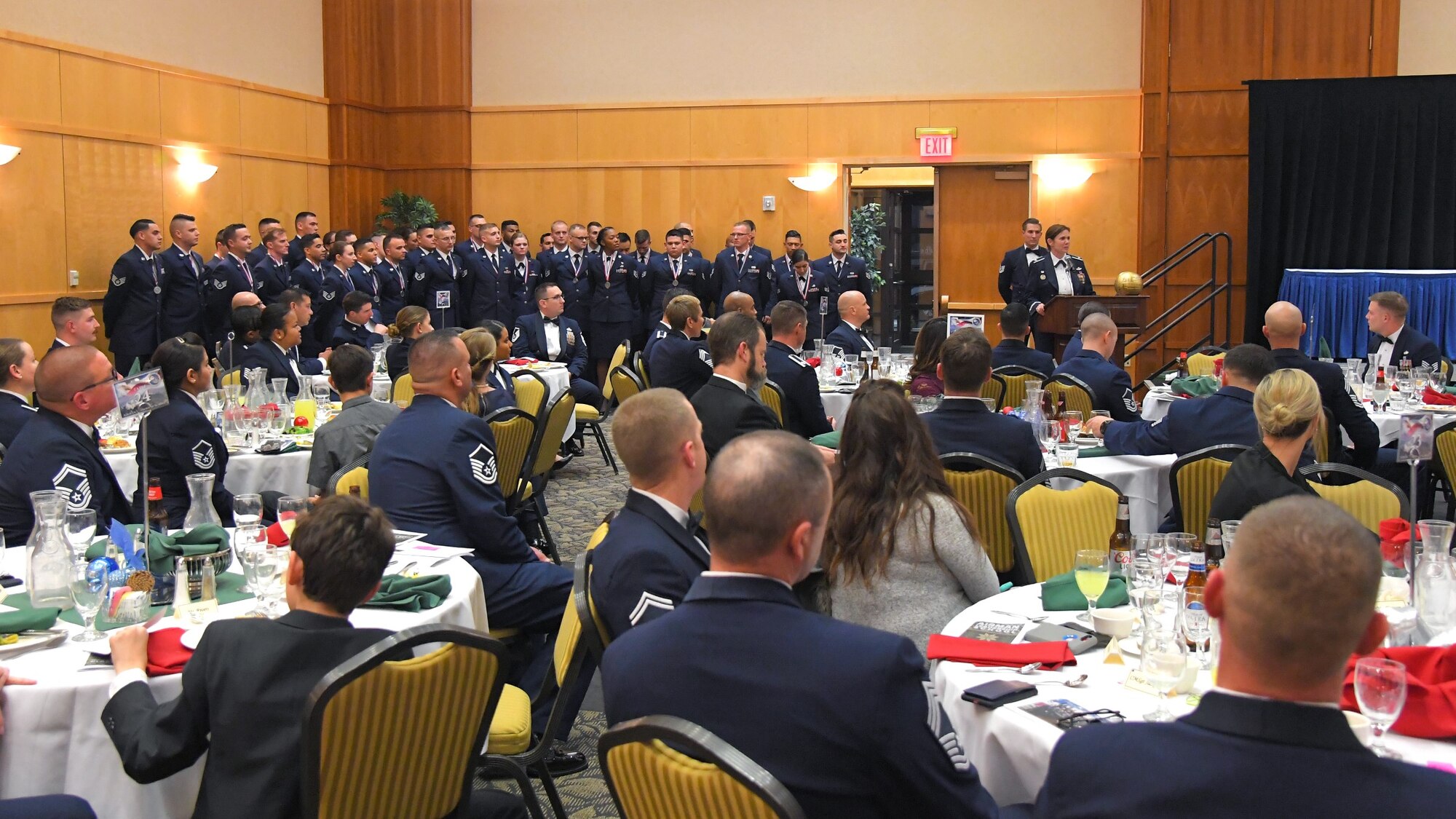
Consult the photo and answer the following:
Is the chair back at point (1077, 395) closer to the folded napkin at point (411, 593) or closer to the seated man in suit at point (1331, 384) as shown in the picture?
the seated man in suit at point (1331, 384)

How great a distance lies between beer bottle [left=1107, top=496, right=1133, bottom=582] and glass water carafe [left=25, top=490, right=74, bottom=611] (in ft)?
8.79

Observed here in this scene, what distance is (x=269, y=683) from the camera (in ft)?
8.28

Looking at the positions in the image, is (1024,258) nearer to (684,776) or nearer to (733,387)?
(733,387)

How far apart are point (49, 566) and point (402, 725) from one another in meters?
1.32

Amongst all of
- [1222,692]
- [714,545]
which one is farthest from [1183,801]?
[714,545]

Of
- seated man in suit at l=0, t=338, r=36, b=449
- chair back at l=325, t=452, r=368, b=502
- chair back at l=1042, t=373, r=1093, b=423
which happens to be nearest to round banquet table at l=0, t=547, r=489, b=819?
chair back at l=325, t=452, r=368, b=502

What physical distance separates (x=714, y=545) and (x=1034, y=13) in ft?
42.0

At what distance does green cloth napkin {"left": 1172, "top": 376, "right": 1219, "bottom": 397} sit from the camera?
684 cm

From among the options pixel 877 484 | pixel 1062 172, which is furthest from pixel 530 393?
pixel 1062 172

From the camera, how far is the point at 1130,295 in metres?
11.6

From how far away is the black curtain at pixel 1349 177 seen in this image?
12.4 metres

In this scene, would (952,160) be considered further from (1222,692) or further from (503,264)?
(1222,692)

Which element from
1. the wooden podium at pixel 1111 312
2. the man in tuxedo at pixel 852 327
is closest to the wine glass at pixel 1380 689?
the man in tuxedo at pixel 852 327

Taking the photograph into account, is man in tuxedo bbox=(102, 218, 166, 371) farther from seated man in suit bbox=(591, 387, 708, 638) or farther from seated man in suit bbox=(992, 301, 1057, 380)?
seated man in suit bbox=(591, 387, 708, 638)
